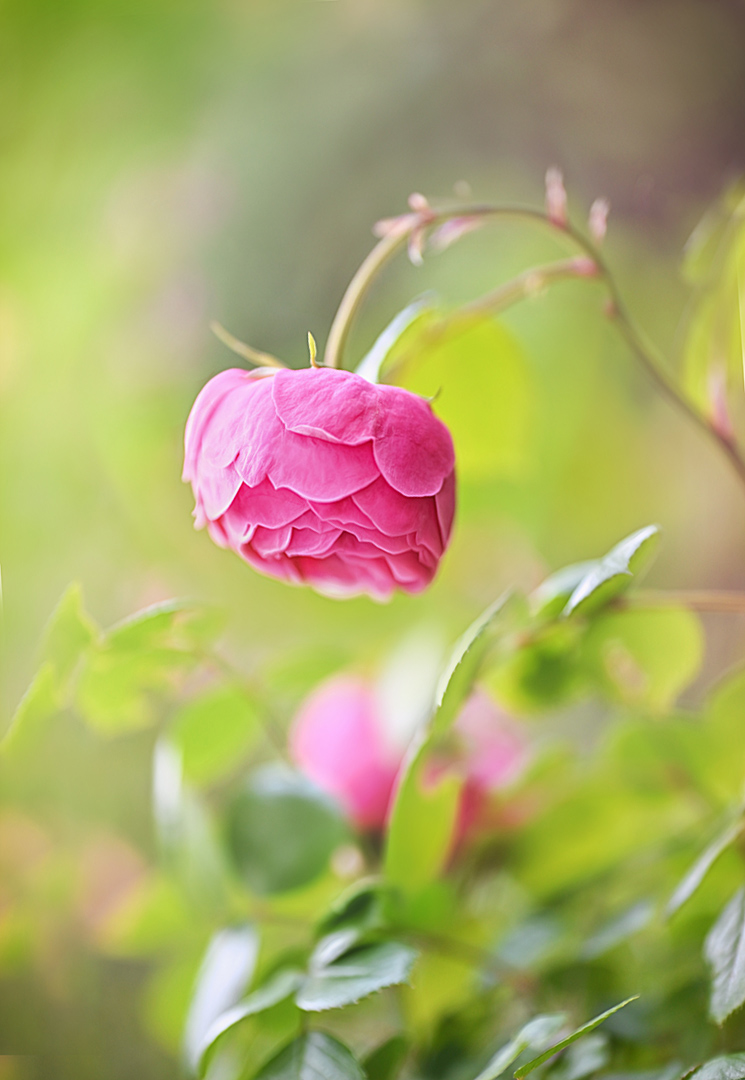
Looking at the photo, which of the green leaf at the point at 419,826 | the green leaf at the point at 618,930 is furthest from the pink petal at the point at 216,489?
the green leaf at the point at 618,930

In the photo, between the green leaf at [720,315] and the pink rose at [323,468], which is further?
the green leaf at [720,315]

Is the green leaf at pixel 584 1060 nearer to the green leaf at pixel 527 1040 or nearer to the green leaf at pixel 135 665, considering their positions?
the green leaf at pixel 527 1040

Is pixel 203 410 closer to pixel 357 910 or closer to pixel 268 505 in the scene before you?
pixel 268 505

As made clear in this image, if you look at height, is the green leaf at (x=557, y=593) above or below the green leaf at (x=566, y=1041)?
above

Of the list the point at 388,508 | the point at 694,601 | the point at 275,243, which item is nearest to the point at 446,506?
the point at 388,508

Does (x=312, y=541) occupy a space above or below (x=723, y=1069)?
above

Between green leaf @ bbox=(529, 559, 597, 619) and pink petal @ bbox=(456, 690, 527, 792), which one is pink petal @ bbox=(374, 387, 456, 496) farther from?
pink petal @ bbox=(456, 690, 527, 792)
